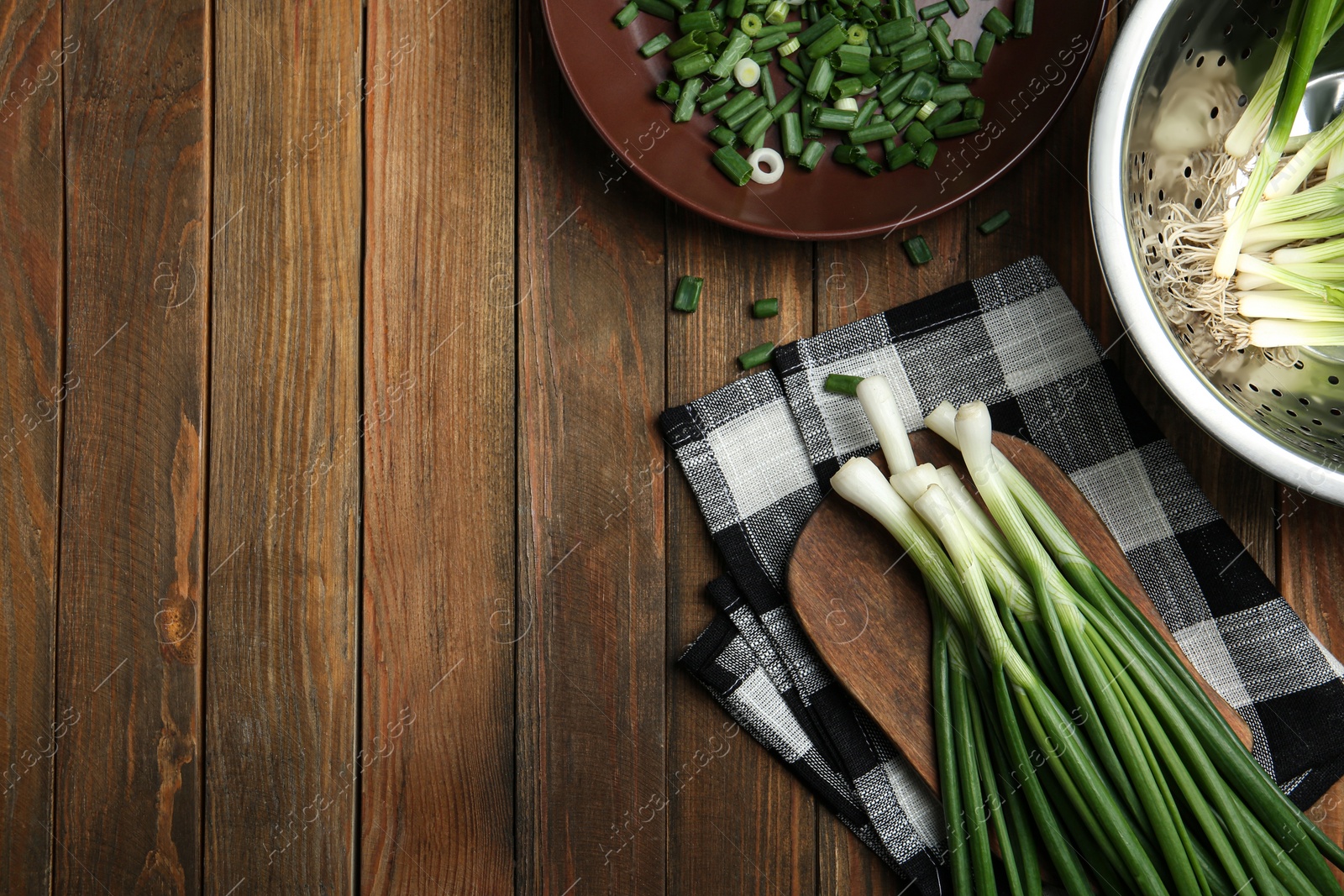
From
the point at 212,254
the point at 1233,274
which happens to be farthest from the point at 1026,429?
the point at 212,254

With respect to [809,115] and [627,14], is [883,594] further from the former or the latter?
[627,14]

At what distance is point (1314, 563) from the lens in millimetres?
1122

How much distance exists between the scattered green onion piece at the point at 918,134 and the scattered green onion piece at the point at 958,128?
13 mm

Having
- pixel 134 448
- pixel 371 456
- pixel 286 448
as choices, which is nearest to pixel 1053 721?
pixel 371 456

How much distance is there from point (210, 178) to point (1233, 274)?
4.17 ft

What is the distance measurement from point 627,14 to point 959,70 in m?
0.42

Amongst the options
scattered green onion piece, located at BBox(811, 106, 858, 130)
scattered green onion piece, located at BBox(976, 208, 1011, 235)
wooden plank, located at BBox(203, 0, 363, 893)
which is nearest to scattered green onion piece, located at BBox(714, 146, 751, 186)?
scattered green onion piece, located at BBox(811, 106, 858, 130)

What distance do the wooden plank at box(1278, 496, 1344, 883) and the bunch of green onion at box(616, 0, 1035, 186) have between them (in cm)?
65

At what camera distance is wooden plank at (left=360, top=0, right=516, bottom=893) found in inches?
45.2

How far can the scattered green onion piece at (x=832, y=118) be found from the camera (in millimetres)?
1100

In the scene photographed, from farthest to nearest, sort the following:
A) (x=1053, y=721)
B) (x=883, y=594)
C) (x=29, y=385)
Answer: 1. (x=29, y=385)
2. (x=883, y=594)
3. (x=1053, y=721)

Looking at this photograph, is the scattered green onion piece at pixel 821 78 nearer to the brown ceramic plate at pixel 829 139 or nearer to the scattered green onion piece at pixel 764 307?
the brown ceramic plate at pixel 829 139

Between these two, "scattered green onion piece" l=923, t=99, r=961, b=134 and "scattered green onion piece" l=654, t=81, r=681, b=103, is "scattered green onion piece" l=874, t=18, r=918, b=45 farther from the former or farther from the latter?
"scattered green onion piece" l=654, t=81, r=681, b=103

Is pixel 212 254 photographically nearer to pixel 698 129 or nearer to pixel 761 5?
pixel 698 129
